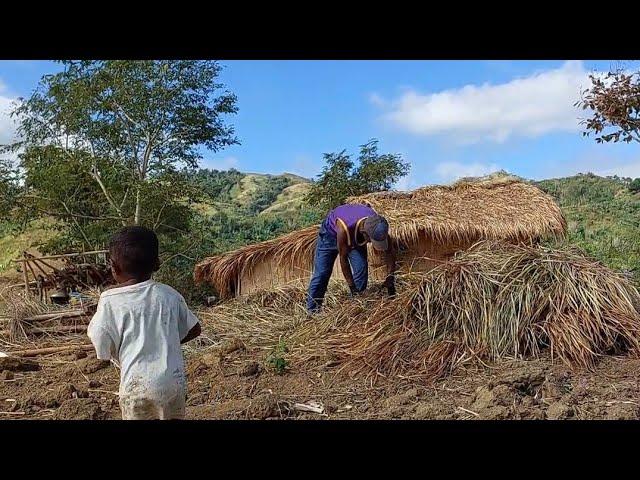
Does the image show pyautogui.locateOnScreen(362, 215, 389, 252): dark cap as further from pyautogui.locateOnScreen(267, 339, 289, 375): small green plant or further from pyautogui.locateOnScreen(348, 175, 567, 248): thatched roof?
pyautogui.locateOnScreen(348, 175, 567, 248): thatched roof

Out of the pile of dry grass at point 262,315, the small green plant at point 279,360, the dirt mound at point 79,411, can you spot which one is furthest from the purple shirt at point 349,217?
the dirt mound at point 79,411

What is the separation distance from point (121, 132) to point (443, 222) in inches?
207

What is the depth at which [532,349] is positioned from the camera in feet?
16.6

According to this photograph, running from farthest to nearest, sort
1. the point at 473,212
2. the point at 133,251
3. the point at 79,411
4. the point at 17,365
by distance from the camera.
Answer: the point at 473,212, the point at 17,365, the point at 79,411, the point at 133,251

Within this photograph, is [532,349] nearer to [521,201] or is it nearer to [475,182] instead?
[521,201]

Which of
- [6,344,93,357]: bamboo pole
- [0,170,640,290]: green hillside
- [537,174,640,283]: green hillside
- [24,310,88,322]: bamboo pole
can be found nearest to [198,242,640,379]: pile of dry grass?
[6,344,93,357]: bamboo pole

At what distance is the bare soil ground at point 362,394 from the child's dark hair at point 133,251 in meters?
1.80

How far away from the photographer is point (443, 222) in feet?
27.4

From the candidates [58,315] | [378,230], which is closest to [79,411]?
[378,230]

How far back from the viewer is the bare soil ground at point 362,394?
406cm

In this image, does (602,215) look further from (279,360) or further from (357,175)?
(279,360)

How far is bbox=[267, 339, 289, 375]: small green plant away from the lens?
5.07 metres

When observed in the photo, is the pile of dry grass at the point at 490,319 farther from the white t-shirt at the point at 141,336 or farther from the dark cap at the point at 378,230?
the white t-shirt at the point at 141,336
